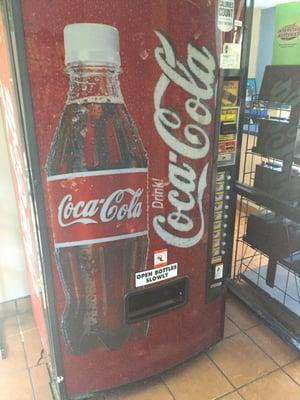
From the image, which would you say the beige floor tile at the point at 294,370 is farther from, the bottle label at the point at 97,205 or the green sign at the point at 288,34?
the green sign at the point at 288,34

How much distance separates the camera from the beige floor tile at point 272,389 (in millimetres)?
1369

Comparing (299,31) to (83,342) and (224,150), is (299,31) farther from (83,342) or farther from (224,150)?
(83,342)

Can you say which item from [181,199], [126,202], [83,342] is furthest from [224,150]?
[83,342]

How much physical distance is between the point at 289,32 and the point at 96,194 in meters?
1.05

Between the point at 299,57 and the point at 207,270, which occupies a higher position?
the point at 299,57

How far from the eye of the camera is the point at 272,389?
141cm

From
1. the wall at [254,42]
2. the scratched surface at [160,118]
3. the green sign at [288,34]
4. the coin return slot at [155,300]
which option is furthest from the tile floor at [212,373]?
the wall at [254,42]

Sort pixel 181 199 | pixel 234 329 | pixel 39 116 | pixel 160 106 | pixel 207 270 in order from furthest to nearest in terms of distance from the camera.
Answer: pixel 234 329, pixel 207 270, pixel 181 199, pixel 160 106, pixel 39 116

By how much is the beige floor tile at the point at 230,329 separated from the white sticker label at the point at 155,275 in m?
0.65

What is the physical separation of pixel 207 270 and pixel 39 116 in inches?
31.9

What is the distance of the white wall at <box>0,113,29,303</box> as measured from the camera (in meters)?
1.57

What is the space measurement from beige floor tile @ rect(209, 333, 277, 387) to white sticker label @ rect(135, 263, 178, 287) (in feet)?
1.85

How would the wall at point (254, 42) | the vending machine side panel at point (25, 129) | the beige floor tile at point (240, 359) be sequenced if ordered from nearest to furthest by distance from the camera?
the vending machine side panel at point (25, 129) → the beige floor tile at point (240, 359) → the wall at point (254, 42)

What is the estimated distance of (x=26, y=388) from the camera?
4.66ft
